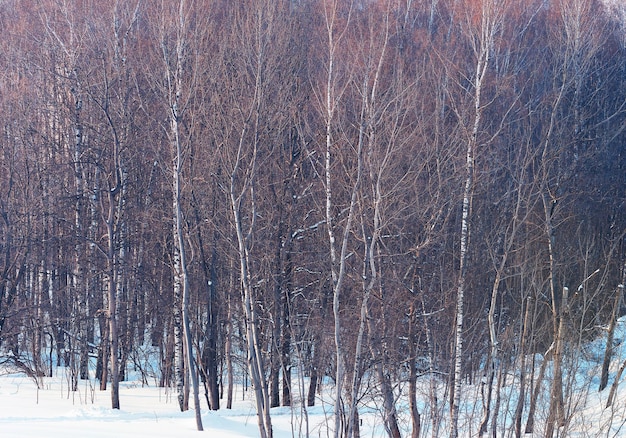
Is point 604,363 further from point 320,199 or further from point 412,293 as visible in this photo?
point 320,199

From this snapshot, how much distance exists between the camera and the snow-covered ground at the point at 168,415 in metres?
11.2

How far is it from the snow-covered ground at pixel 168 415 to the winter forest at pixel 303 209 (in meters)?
0.43

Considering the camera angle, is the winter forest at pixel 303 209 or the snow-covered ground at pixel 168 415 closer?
the snow-covered ground at pixel 168 415

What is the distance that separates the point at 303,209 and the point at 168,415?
6.27 meters

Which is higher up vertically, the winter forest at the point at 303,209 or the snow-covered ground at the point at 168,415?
the winter forest at the point at 303,209

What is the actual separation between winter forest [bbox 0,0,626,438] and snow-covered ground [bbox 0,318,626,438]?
43 centimetres

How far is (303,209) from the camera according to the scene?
58.1ft

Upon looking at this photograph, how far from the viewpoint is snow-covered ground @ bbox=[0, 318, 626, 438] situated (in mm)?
11188

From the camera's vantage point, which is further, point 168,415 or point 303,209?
point 303,209

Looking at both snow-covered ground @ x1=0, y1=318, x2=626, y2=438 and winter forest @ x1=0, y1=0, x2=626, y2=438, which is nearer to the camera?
snow-covered ground @ x1=0, y1=318, x2=626, y2=438

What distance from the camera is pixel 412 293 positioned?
46.3 feet

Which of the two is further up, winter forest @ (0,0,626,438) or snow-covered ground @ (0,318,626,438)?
winter forest @ (0,0,626,438)

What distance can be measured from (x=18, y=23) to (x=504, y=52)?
642 inches

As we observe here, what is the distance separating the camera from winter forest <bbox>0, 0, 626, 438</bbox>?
12.8 m
